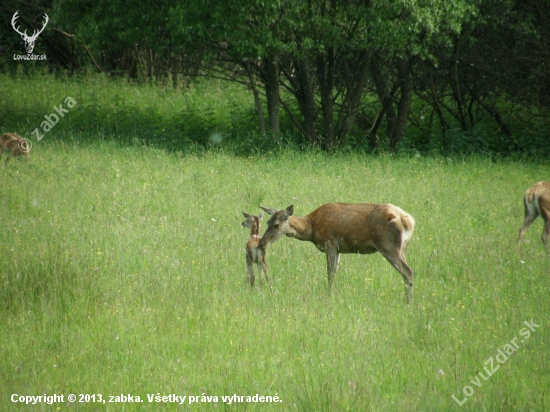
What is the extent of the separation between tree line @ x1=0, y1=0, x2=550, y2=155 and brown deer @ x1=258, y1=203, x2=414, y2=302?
28.2 feet

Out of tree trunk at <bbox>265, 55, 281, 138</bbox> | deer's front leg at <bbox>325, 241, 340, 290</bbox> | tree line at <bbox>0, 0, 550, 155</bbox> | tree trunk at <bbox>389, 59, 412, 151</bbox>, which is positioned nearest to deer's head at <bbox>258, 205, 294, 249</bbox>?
deer's front leg at <bbox>325, 241, 340, 290</bbox>

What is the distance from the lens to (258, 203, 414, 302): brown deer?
25.9ft

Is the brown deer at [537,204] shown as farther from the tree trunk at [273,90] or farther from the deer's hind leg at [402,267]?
the tree trunk at [273,90]

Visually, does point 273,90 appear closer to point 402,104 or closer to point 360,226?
point 402,104

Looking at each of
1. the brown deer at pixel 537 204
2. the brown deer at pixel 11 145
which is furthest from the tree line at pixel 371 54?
the brown deer at pixel 537 204

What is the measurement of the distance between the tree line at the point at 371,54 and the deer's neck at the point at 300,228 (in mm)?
8510

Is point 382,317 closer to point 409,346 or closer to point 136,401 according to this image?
point 409,346

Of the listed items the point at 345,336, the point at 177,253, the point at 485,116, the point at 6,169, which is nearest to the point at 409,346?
the point at 345,336

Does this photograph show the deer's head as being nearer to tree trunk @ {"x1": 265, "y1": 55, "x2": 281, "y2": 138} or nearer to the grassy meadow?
the grassy meadow

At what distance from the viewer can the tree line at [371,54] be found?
54.0 feet

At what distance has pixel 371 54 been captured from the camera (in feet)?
59.3

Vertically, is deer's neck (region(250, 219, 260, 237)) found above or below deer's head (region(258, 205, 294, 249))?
below

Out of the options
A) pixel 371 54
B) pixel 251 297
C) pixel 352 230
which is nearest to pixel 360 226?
pixel 352 230

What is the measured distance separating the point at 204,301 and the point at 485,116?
1627cm
